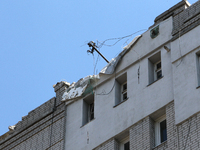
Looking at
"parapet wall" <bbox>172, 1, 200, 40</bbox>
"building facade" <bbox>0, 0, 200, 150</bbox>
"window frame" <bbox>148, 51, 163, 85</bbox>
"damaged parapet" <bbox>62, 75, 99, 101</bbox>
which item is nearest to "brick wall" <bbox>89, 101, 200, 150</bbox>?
"building facade" <bbox>0, 0, 200, 150</bbox>

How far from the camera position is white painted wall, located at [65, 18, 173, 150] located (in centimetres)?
2506

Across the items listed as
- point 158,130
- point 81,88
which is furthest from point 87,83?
point 158,130

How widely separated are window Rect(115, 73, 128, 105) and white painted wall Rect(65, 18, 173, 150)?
0.21 metres

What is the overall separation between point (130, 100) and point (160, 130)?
2077 millimetres

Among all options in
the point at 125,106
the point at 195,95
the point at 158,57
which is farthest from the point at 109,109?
the point at 195,95

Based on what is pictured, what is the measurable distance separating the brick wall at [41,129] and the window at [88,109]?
117 centimetres

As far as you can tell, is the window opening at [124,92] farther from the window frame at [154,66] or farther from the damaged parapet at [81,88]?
the window frame at [154,66]

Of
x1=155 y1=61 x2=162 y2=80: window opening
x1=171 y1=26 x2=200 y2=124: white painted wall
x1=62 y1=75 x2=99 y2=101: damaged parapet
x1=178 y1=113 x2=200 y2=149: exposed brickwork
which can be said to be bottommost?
x1=178 y1=113 x2=200 y2=149: exposed brickwork

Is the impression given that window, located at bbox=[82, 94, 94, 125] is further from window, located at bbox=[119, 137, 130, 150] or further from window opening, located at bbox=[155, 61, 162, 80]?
window opening, located at bbox=[155, 61, 162, 80]

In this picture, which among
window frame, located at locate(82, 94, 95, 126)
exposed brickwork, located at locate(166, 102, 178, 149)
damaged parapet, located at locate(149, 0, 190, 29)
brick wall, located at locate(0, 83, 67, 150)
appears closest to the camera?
exposed brickwork, located at locate(166, 102, 178, 149)

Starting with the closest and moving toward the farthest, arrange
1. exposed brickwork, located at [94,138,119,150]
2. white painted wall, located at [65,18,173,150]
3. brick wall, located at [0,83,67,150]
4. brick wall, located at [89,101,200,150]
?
brick wall, located at [89,101,200,150]
white painted wall, located at [65,18,173,150]
exposed brickwork, located at [94,138,119,150]
brick wall, located at [0,83,67,150]

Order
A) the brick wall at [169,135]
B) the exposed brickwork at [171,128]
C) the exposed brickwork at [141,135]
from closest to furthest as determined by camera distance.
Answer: the brick wall at [169,135]
the exposed brickwork at [171,128]
the exposed brickwork at [141,135]

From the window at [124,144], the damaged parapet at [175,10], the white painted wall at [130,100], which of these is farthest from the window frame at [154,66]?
the window at [124,144]

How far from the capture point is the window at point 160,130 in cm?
2433
